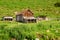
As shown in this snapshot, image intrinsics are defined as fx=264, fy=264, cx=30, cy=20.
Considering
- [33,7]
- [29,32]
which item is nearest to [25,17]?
[29,32]

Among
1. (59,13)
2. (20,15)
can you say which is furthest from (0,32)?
(59,13)

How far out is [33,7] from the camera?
100m

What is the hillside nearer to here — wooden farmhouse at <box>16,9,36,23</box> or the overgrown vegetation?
wooden farmhouse at <box>16,9,36,23</box>

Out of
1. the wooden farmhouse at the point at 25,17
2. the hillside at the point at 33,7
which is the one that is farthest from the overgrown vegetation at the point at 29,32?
the hillside at the point at 33,7

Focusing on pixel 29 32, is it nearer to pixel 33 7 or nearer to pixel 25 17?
pixel 25 17

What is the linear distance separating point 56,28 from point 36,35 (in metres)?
6.78

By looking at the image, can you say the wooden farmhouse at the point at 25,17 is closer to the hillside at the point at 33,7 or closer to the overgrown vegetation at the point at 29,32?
the overgrown vegetation at the point at 29,32

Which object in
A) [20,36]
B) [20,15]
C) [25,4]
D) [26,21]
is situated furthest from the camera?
[25,4]

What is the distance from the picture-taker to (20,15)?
71312 mm

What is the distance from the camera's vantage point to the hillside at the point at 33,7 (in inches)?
3671

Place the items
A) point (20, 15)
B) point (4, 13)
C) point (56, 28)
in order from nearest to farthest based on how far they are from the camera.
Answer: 1. point (56, 28)
2. point (20, 15)
3. point (4, 13)

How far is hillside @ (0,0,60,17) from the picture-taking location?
9324 centimetres

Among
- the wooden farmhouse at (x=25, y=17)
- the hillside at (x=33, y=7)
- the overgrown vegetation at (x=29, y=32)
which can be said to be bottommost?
the hillside at (x=33, y=7)

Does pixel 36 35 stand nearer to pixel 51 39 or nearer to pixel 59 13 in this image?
pixel 51 39
